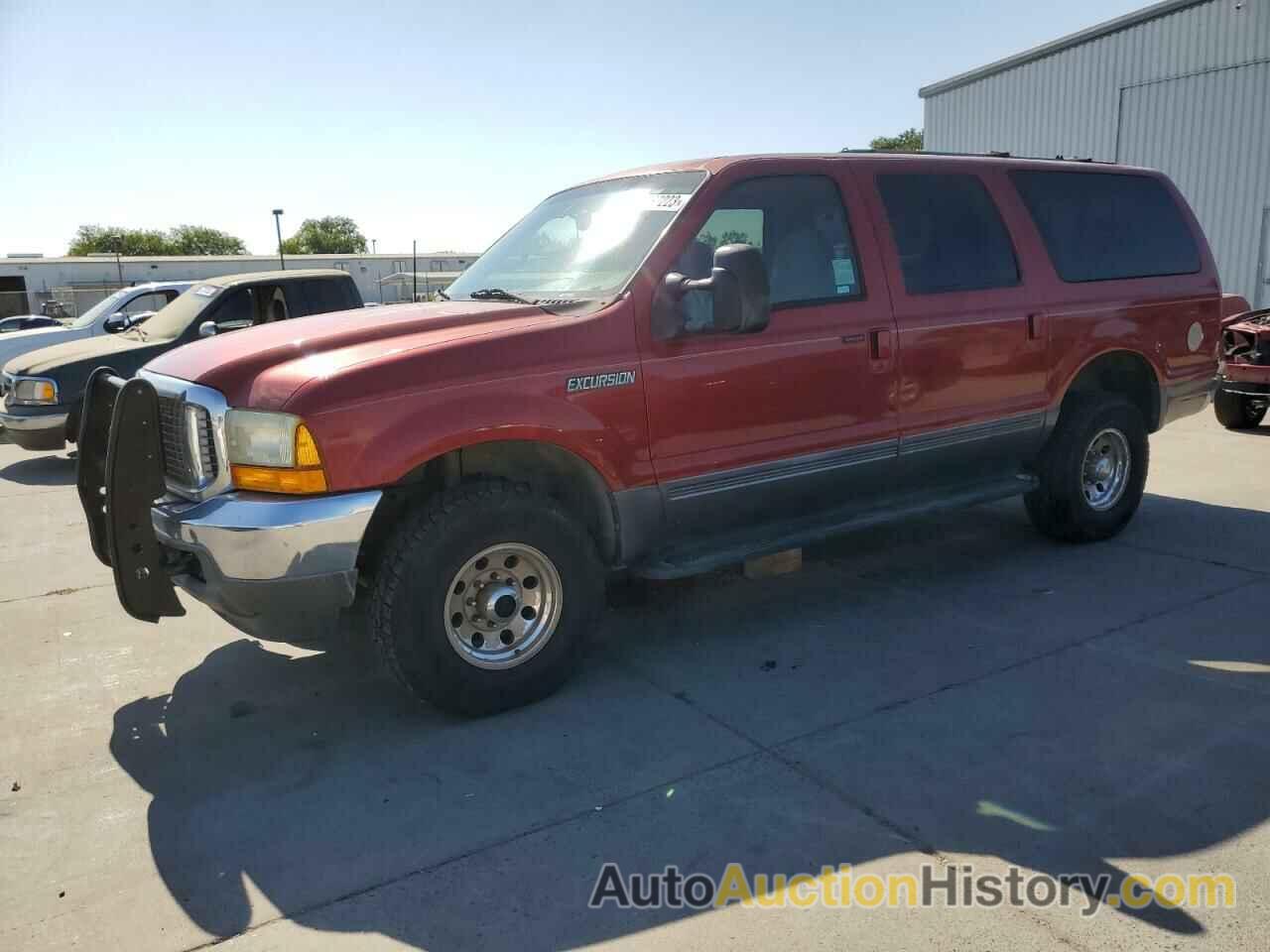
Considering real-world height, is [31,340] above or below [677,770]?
above

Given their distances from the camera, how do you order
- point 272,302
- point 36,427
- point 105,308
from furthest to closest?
point 105,308
point 272,302
point 36,427

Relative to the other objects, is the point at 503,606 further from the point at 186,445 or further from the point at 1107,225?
the point at 1107,225

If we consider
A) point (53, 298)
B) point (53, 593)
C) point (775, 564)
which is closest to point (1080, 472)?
point (775, 564)

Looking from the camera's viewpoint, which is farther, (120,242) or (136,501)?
(120,242)

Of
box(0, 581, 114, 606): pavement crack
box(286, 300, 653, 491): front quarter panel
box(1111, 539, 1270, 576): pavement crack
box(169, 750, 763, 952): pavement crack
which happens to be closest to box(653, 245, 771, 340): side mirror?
box(286, 300, 653, 491): front quarter panel

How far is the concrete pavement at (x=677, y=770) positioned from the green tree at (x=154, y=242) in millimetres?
101068

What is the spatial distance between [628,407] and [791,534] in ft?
3.50

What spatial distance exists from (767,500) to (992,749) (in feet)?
4.80

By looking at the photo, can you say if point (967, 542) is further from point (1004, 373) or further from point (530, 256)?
point (530, 256)

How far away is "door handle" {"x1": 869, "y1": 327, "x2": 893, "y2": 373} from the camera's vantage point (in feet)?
15.2

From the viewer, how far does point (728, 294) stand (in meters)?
3.84

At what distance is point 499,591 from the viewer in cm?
379

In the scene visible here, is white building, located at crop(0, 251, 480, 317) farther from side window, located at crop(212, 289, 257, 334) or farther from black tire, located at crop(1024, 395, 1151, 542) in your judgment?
black tire, located at crop(1024, 395, 1151, 542)

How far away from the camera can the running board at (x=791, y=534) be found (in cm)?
414
